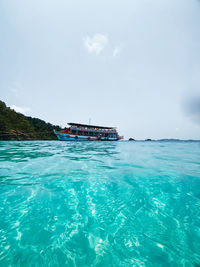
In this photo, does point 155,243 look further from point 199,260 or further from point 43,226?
point 43,226

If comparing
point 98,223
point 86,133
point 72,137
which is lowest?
point 98,223

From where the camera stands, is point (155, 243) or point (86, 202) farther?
point (86, 202)

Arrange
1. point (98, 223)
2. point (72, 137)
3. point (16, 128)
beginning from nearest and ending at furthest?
point (98, 223) < point (16, 128) < point (72, 137)

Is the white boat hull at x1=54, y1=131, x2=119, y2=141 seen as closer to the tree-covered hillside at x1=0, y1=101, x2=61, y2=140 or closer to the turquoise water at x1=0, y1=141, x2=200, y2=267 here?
the tree-covered hillside at x1=0, y1=101, x2=61, y2=140

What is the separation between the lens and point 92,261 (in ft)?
5.00

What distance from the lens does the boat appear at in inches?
1300

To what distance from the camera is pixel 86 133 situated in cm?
3794

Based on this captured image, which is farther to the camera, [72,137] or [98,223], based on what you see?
[72,137]

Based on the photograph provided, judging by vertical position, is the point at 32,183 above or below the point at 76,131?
below

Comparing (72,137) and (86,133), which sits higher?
(86,133)

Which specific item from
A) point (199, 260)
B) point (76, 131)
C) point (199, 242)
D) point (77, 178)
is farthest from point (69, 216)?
point (76, 131)

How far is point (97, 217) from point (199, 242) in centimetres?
184

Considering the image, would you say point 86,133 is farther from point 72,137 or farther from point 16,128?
point 16,128

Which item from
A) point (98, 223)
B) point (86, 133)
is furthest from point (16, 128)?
point (98, 223)
